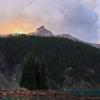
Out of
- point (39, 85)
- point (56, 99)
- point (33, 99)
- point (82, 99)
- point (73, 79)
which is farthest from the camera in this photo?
point (73, 79)

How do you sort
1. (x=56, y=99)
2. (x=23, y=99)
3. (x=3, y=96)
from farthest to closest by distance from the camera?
(x=56, y=99) → (x=23, y=99) → (x=3, y=96)

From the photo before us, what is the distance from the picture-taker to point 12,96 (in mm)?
29703

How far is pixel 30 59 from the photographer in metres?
80.6

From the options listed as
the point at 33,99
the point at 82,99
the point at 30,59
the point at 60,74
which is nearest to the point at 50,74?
the point at 60,74

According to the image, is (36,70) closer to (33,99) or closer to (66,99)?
(66,99)

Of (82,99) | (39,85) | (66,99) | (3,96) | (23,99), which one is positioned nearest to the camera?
(3,96)

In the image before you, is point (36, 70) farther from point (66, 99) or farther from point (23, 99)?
point (23, 99)

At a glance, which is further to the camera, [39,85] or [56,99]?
[39,85]

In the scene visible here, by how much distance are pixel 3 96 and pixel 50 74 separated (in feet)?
561

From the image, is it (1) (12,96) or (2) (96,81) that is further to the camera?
(2) (96,81)

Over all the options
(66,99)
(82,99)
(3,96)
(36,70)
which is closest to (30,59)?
(36,70)

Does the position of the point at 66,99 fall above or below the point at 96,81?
below

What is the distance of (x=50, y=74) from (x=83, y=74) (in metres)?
15.0

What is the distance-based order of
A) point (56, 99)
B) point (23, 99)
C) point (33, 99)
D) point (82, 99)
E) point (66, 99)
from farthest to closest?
point (82, 99), point (66, 99), point (56, 99), point (33, 99), point (23, 99)
